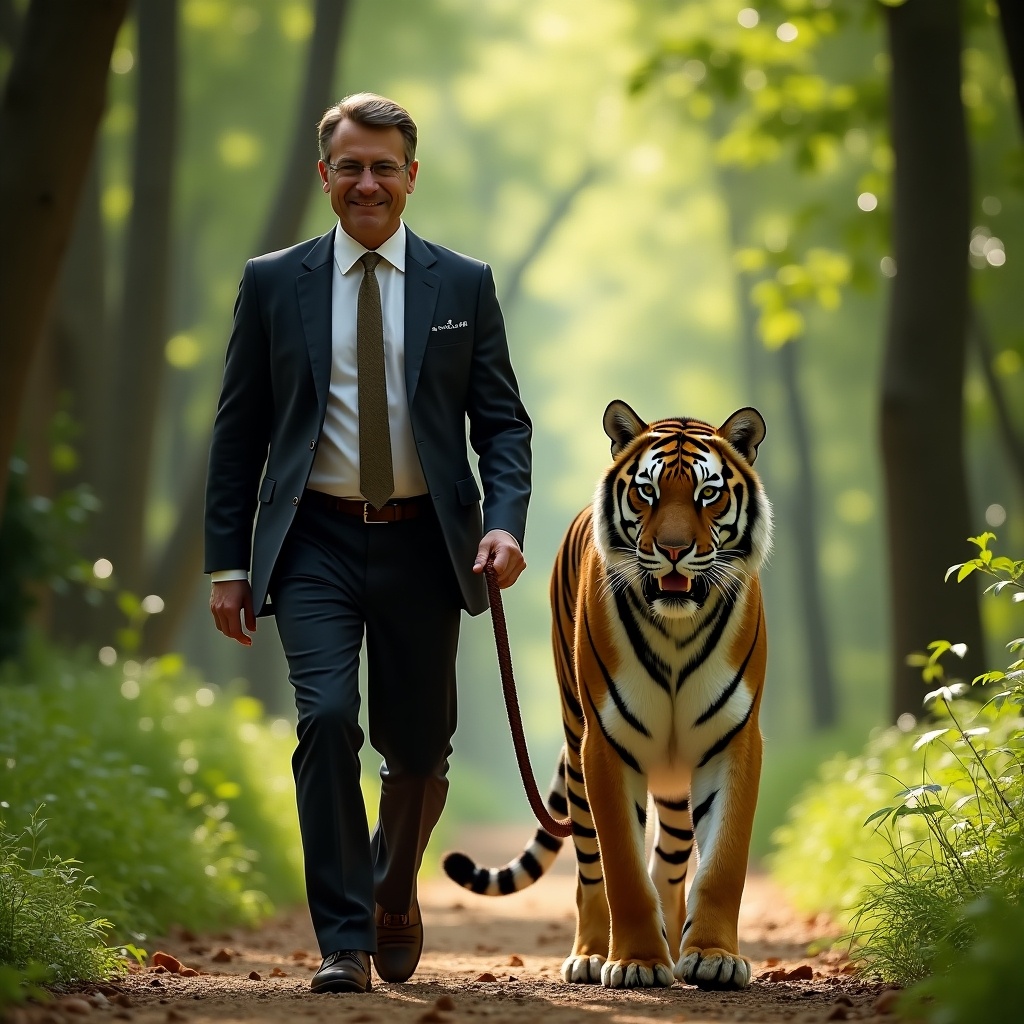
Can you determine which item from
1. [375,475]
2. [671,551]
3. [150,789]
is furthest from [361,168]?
[150,789]

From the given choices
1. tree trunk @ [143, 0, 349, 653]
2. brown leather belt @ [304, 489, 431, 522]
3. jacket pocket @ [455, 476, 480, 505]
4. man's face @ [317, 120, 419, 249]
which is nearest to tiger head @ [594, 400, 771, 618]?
jacket pocket @ [455, 476, 480, 505]

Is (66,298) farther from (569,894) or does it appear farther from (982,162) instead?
(982,162)

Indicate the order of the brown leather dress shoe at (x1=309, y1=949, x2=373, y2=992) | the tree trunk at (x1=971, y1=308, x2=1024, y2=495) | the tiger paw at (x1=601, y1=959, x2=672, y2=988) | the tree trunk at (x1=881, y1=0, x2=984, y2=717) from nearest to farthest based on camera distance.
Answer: the brown leather dress shoe at (x1=309, y1=949, x2=373, y2=992)
the tiger paw at (x1=601, y1=959, x2=672, y2=988)
the tree trunk at (x1=881, y1=0, x2=984, y2=717)
the tree trunk at (x1=971, y1=308, x2=1024, y2=495)

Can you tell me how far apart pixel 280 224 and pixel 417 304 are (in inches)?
287

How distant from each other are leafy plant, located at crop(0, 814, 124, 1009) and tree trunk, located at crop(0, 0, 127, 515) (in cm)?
219

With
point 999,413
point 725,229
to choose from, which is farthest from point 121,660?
point 725,229

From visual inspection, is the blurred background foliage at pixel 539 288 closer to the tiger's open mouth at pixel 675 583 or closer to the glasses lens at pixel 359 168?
the glasses lens at pixel 359 168

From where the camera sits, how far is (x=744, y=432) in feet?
17.1

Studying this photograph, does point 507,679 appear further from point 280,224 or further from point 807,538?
point 807,538

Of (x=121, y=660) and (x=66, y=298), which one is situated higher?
(x=66, y=298)

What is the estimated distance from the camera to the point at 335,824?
15.5 ft

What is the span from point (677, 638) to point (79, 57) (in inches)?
136

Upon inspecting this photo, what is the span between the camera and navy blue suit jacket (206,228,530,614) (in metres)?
5.05

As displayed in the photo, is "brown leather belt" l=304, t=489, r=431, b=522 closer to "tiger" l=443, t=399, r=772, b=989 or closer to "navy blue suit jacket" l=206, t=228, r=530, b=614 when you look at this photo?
"navy blue suit jacket" l=206, t=228, r=530, b=614
